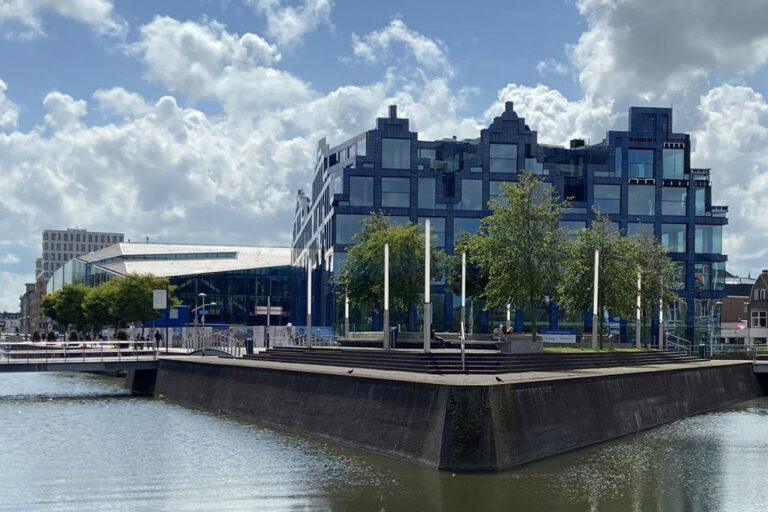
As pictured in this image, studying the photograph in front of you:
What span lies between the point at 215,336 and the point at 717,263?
48.9 meters

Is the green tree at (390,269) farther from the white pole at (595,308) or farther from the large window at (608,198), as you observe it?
the large window at (608,198)

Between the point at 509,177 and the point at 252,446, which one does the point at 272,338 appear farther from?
the point at 252,446

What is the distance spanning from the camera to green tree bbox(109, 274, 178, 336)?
86188 millimetres

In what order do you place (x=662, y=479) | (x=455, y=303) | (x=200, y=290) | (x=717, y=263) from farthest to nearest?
(x=200, y=290) < (x=717, y=263) < (x=455, y=303) < (x=662, y=479)

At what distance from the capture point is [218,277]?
110500mm

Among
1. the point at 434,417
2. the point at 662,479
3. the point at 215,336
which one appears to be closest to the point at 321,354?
the point at 434,417

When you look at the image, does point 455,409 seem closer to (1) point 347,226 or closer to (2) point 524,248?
(2) point 524,248

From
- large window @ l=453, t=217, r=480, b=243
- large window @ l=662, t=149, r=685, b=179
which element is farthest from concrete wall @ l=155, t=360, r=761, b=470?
large window @ l=662, t=149, r=685, b=179

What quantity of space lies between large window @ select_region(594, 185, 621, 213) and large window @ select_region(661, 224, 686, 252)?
4.88 metres

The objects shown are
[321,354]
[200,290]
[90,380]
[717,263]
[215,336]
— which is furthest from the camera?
[200,290]

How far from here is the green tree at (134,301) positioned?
283 feet

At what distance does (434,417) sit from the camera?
27.5 meters

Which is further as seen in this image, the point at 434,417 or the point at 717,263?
the point at 717,263

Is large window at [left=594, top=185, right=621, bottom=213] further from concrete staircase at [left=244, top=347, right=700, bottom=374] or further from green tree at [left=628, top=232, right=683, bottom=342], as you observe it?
concrete staircase at [left=244, top=347, right=700, bottom=374]
